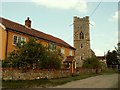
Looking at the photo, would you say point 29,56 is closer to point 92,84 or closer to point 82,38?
point 92,84

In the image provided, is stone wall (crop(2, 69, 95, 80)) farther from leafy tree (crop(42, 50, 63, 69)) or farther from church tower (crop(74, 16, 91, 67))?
church tower (crop(74, 16, 91, 67))

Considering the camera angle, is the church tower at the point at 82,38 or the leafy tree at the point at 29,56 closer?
the leafy tree at the point at 29,56

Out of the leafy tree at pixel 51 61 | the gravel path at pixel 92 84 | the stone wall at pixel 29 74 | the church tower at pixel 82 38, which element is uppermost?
the church tower at pixel 82 38

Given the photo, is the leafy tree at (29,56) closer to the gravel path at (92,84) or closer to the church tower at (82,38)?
the gravel path at (92,84)

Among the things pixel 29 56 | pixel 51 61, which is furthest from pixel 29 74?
pixel 51 61

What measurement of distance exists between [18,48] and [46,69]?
4.17 m

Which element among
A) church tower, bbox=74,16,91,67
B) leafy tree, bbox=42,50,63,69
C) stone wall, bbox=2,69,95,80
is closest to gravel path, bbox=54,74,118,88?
stone wall, bbox=2,69,95,80

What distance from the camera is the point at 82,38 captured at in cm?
6284

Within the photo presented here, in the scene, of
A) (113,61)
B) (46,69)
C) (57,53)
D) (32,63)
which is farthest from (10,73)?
(113,61)

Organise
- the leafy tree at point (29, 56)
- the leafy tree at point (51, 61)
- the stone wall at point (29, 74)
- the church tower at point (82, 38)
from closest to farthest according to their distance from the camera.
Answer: the stone wall at point (29, 74) < the leafy tree at point (29, 56) < the leafy tree at point (51, 61) < the church tower at point (82, 38)

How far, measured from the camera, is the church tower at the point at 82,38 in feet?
200

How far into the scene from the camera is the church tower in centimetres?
6103

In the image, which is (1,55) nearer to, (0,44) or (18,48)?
(0,44)

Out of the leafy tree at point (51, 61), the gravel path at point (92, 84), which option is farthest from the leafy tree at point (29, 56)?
the gravel path at point (92, 84)
